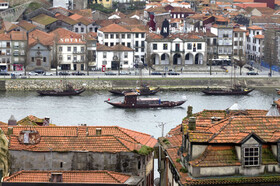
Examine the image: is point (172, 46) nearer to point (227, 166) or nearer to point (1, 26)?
point (1, 26)

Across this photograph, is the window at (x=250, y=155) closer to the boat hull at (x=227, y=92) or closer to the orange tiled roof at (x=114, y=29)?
the boat hull at (x=227, y=92)

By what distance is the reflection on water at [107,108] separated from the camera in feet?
261

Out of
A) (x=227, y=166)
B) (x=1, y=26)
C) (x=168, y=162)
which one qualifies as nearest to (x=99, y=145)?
(x=168, y=162)

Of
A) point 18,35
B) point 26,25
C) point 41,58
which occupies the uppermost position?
point 26,25

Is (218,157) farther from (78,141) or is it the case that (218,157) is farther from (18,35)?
(18,35)

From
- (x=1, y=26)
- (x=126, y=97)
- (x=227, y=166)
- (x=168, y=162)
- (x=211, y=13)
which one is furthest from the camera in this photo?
(x=211, y=13)

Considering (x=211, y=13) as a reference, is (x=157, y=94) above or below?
below

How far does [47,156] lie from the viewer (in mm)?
36594

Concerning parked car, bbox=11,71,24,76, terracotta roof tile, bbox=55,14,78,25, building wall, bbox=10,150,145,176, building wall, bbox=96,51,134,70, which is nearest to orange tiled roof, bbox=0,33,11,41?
parked car, bbox=11,71,24,76

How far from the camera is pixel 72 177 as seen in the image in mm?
33188

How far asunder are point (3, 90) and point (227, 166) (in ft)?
270

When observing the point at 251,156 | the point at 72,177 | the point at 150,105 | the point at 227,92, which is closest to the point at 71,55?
the point at 227,92

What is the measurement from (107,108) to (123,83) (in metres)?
18.5

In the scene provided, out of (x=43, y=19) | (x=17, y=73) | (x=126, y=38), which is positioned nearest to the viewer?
(x=17, y=73)
